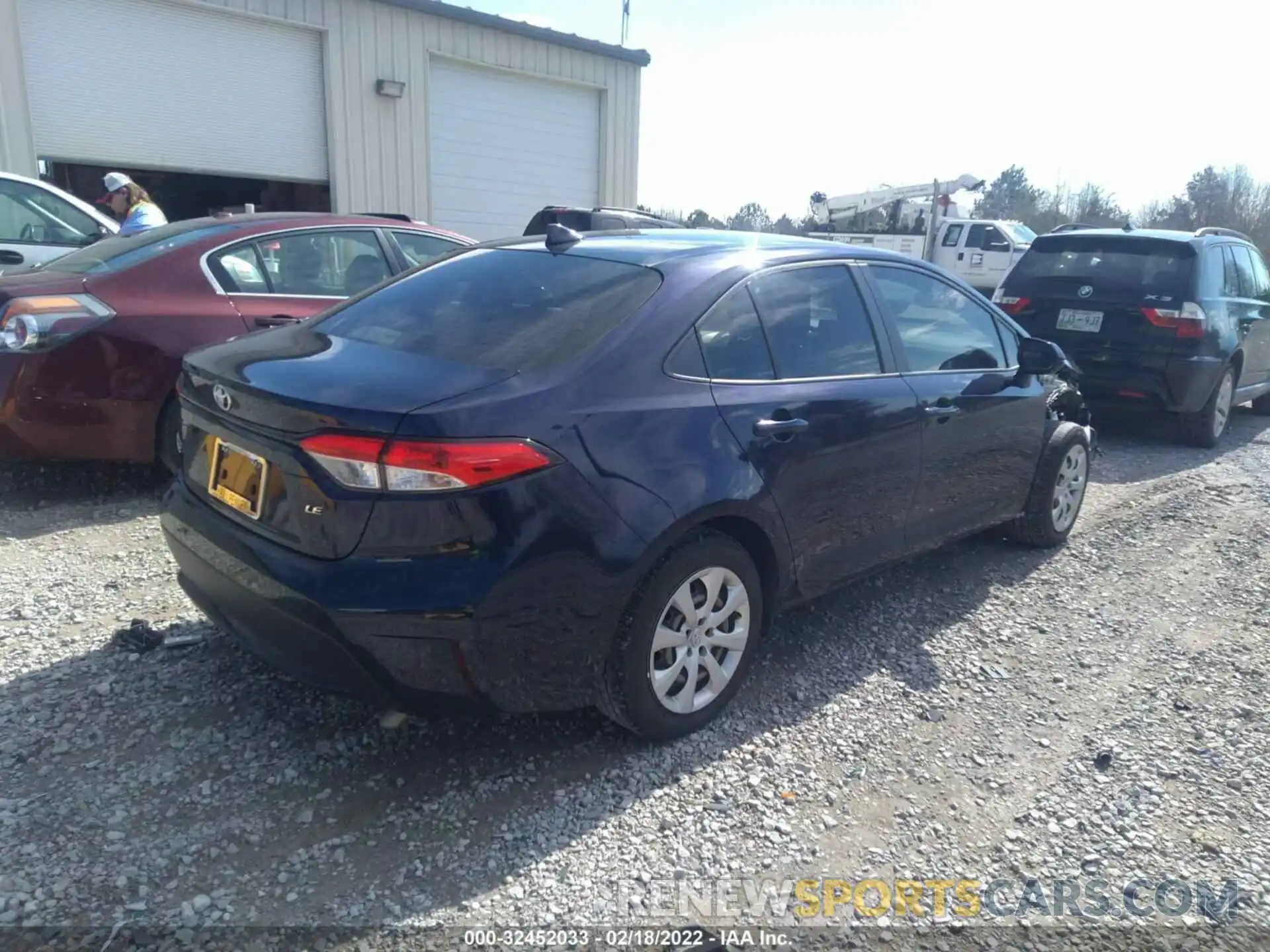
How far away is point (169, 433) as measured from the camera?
493cm

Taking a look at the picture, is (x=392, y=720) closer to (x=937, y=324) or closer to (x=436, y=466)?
(x=436, y=466)

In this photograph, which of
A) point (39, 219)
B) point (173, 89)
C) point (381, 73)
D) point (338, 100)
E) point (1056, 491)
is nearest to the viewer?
point (1056, 491)

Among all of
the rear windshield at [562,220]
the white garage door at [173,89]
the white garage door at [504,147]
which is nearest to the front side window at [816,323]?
the rear windshield at [562,220]

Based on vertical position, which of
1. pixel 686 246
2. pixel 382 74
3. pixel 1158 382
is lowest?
pixel 1158 382

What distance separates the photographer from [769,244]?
3.70 meters

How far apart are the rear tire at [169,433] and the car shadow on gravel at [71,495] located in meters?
0.31

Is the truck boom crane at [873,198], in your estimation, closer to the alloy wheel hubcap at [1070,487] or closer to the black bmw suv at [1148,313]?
the black bmw suv at [1148,313]

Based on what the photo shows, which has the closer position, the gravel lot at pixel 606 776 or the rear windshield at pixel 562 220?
the gravel lot at pixel 606 776

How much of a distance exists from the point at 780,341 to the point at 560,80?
11.9 metres

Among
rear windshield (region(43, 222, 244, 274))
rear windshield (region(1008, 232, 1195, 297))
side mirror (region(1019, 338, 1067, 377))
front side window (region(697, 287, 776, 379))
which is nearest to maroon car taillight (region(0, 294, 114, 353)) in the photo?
rear windshield (region(43, 222, 244, 274))

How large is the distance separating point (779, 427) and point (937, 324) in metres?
1.49

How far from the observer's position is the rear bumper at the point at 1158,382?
7449mm

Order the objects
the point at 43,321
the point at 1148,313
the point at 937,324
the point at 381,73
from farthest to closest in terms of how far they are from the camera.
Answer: the point at 381,73 → the point at 1148,313 → the point at 43,321 → the point at 937,324

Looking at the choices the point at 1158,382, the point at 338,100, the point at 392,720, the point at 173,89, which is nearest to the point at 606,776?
the point at 392,720
